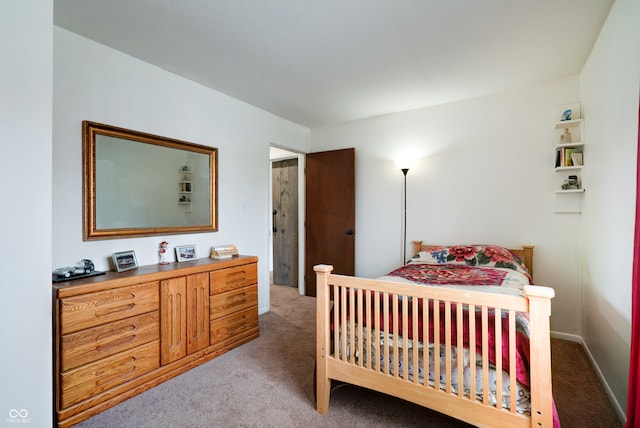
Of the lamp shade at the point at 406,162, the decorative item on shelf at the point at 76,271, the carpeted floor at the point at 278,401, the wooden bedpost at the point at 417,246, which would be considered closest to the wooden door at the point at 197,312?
the carpeted floor at the point at 278,401

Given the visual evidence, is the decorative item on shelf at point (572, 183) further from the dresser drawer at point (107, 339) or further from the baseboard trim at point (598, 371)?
the dresser drawer at point (107, 339)

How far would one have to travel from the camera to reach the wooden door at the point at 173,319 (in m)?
2.10

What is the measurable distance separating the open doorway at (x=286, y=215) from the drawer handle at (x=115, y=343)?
8.68 feet

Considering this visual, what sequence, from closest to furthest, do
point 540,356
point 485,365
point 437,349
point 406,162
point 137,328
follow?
point 540,356
point 485,365
point 437,349
point 137,328
point 406,162

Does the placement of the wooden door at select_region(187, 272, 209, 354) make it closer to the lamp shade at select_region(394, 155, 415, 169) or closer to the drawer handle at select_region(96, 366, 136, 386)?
the drawer handle at select_region(96, 366, 136, 386)

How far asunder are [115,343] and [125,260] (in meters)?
0.59

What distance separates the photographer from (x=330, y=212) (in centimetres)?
408

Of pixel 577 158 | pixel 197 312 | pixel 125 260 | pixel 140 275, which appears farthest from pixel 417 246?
pixel 125 260

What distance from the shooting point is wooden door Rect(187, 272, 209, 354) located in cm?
227

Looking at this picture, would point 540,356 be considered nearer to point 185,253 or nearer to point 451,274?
point 451,274

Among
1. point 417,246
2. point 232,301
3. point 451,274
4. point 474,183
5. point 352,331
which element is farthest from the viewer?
point 417,246

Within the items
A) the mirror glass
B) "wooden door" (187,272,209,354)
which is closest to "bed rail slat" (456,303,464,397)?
"wooden door" (187,272,209,354)

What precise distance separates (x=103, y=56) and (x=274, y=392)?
2.70 m

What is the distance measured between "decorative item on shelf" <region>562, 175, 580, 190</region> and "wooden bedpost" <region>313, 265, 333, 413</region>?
249 cm
